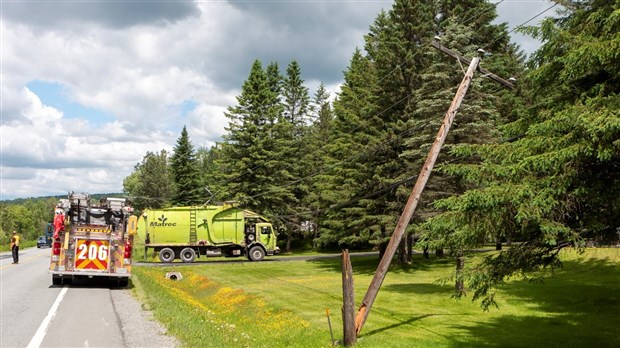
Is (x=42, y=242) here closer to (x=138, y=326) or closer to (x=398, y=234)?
(x=138, y=326)

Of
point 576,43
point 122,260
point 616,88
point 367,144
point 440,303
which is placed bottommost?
point 440,303

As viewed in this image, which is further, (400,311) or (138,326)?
(400,311)

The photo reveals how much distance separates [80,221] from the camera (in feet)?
59.2

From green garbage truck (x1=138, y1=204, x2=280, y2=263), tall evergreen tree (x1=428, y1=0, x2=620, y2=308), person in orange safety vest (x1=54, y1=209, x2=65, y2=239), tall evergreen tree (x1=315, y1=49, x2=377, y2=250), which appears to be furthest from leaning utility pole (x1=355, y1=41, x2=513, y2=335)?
green garbage truck (x1=138, y1=204, x2=280, y2=263)

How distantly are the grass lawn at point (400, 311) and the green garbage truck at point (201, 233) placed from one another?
9572 millimetres

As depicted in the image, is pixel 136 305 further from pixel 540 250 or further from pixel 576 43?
pixel 576 43

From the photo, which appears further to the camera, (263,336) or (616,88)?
(263,336)

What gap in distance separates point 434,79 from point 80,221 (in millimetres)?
16670

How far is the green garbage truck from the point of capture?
34594 mm

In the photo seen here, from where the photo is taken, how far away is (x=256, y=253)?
3638 centimetres

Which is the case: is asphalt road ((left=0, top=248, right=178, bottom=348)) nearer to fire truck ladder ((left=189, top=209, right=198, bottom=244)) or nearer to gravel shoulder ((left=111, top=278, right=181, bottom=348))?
gravel shoulder ((left=111, top=278, right=181, bottom=348))

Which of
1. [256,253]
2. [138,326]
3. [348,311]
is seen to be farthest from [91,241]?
[256,253]

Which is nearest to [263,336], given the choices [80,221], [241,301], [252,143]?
[241,301]

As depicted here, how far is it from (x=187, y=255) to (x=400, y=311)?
22798mm
